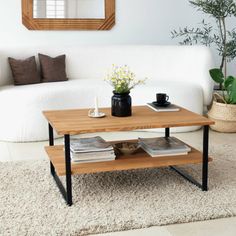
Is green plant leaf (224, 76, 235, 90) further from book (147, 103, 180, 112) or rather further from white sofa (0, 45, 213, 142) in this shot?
book (147, 103, 180, 112)

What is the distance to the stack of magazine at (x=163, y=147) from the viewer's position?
2.90 meters

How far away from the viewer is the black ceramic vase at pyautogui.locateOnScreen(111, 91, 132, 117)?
2.90m

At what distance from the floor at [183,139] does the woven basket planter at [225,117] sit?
3.2 inches

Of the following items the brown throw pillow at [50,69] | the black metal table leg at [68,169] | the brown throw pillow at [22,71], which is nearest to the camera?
the black metal table leg at [68,169]

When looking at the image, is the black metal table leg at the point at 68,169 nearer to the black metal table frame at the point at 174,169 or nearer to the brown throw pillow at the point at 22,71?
the black metal table frame at the point at 174,169

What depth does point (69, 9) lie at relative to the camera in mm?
5238

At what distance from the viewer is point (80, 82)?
179 inches

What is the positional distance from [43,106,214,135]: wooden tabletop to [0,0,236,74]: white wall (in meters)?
2.43

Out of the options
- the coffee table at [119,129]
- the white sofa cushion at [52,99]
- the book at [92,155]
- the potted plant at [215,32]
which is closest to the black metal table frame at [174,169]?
the coffee table at [119,129]

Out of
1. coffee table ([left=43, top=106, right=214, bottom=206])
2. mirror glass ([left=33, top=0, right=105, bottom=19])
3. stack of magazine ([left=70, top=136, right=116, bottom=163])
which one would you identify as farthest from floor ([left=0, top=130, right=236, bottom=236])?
mirror glass ([left=33, top=0, right=105, bottom=19])

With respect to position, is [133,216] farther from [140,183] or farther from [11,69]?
[11,69]

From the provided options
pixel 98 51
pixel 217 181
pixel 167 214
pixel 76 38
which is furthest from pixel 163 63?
pixel 167 214

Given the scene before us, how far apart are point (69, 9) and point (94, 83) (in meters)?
1.23

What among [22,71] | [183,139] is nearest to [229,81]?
[183,139]
